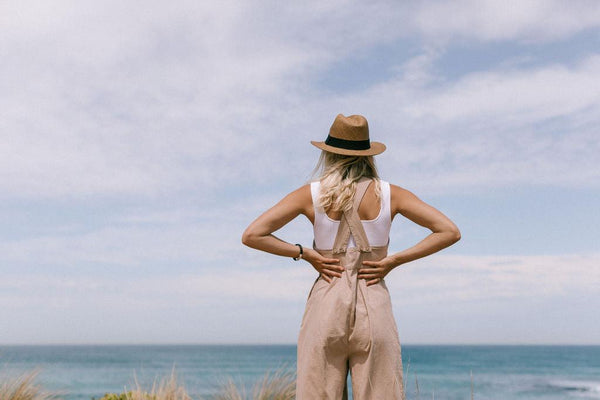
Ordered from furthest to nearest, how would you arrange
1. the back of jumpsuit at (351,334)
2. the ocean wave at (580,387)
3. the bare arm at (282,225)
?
1. the ocean wave at (580,387)
2. the bare arm at (282,225)
3. the back of jumpsuit at (351,334)

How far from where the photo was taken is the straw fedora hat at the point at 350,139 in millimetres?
3404

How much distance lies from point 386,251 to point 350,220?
0.89ft

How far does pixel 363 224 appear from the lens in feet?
10.6

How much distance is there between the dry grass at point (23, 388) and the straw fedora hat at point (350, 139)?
4140 millimetres

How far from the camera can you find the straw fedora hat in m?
3.40

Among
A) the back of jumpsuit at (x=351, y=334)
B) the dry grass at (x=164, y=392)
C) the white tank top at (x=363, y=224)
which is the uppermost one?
the white tank top at (x=363, y=224)

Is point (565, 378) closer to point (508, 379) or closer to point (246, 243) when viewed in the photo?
point (508, 379)

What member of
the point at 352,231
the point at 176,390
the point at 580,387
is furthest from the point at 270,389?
the point at 580,387

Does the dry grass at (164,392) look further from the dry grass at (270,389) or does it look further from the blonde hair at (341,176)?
the blonde hair at (341,176)

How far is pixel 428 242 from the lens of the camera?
11.2 feet

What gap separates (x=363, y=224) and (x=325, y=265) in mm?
285

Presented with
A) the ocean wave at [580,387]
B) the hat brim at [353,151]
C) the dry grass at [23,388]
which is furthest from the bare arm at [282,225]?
the ocean wave at [580,387]

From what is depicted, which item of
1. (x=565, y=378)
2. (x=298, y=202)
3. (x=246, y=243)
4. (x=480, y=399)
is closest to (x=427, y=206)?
(x=298, y=202)

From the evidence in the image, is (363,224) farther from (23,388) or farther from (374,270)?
(23,388)
